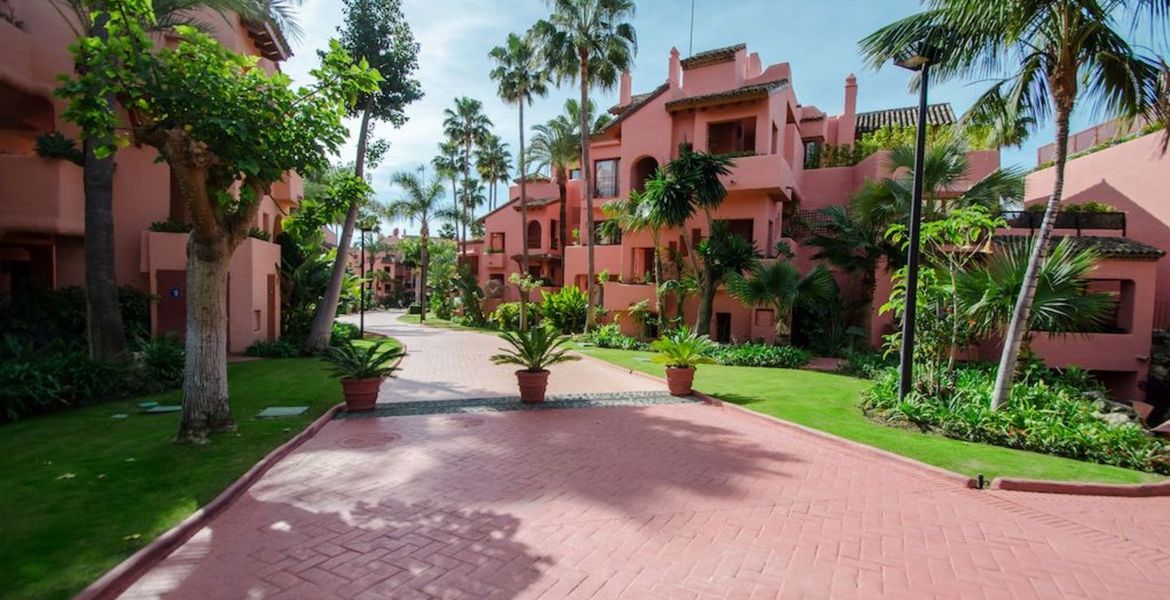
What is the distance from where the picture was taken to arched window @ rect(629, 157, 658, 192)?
23.6 m

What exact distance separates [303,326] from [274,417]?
1183 centimetres

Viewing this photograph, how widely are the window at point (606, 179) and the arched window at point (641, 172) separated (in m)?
2.20

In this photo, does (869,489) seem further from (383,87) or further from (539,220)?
(539,220)

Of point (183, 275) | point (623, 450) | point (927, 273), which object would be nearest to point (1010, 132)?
point (927, 273)

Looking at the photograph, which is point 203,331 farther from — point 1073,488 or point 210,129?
point 1073,488

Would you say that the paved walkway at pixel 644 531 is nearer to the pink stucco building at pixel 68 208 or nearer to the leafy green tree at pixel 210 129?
the leafy green tree at pixel 210 129

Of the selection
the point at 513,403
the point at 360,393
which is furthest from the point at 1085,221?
the point at 360,393

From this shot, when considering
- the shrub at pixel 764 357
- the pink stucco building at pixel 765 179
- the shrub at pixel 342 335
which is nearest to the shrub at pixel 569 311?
the pink stucco building at pixel 765 179

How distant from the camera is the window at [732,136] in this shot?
2255cm

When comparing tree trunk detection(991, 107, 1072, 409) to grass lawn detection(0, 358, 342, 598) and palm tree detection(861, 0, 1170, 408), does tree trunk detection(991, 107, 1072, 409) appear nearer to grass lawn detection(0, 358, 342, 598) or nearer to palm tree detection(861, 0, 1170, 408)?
palm tree detection(861, 0, 1170, 408)

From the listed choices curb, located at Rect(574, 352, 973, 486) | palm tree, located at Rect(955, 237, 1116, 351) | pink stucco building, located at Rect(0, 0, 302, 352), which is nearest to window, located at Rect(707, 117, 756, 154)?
palm tree, located at Rect(955, 237, 1116, 351)

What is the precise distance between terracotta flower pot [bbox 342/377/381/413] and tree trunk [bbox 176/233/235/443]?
7.26ft

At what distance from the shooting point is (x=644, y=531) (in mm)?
4809

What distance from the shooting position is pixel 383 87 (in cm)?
1797
